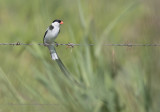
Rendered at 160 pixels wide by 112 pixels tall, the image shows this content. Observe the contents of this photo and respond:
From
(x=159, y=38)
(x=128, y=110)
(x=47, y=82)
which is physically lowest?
(x=128, y=110)

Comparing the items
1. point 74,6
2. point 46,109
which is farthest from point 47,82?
point 74,6

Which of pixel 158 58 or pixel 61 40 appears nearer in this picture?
pixel 158 58

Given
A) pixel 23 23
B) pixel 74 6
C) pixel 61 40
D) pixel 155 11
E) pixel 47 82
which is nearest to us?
pixel 155 11

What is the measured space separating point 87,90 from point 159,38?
4.37 ft

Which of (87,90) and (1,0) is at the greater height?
(1,0)

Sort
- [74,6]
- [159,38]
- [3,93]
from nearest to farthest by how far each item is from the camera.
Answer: [159,38]
[3,93]
[74,6]

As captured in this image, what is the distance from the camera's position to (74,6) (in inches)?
416

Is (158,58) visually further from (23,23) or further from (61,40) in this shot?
(23,23)

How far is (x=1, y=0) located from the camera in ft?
35.9

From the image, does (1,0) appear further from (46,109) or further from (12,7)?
(46,109)

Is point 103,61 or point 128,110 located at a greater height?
point 103,61

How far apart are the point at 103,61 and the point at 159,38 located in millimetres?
1165

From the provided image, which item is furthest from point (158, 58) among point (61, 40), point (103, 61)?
point (61, 40)

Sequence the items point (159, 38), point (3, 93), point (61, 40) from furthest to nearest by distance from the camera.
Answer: point (61, 40)
point (3, 93)
point (159, 38)
